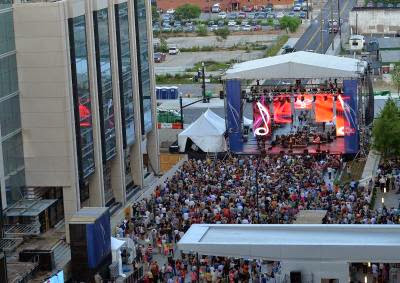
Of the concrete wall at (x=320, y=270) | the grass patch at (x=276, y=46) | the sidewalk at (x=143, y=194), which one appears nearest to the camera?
the concrete wall at (x=320, y=270)

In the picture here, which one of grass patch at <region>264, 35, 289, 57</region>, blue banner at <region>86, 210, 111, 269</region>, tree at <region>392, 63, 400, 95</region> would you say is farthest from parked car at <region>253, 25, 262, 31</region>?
blue banner at <region>86, 210, 111, 269</region>

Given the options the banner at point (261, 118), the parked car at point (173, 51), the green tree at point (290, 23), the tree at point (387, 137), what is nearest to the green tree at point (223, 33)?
the green tree at point (290, 23)

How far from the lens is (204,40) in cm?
9950

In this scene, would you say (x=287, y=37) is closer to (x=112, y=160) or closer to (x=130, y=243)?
(x=112, y=160)

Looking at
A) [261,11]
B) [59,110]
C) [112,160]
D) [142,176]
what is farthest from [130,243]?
[261,11]

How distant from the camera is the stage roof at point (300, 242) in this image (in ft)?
84.7

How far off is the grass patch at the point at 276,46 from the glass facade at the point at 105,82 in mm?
43517

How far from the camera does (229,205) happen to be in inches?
1459

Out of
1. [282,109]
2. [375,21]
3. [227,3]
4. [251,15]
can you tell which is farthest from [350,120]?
[227,3]

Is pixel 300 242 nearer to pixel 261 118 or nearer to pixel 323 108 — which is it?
pixel 323 108

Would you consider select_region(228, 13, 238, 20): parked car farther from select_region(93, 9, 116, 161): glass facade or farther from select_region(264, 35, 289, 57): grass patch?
select_region(93, 9, 116, 161): glass facade

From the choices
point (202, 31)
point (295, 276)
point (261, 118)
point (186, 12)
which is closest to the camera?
point (295, 276)

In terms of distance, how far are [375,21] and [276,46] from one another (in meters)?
9.55

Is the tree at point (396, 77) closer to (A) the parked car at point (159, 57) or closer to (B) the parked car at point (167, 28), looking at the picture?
(A) the parked car at point (159, 57)
